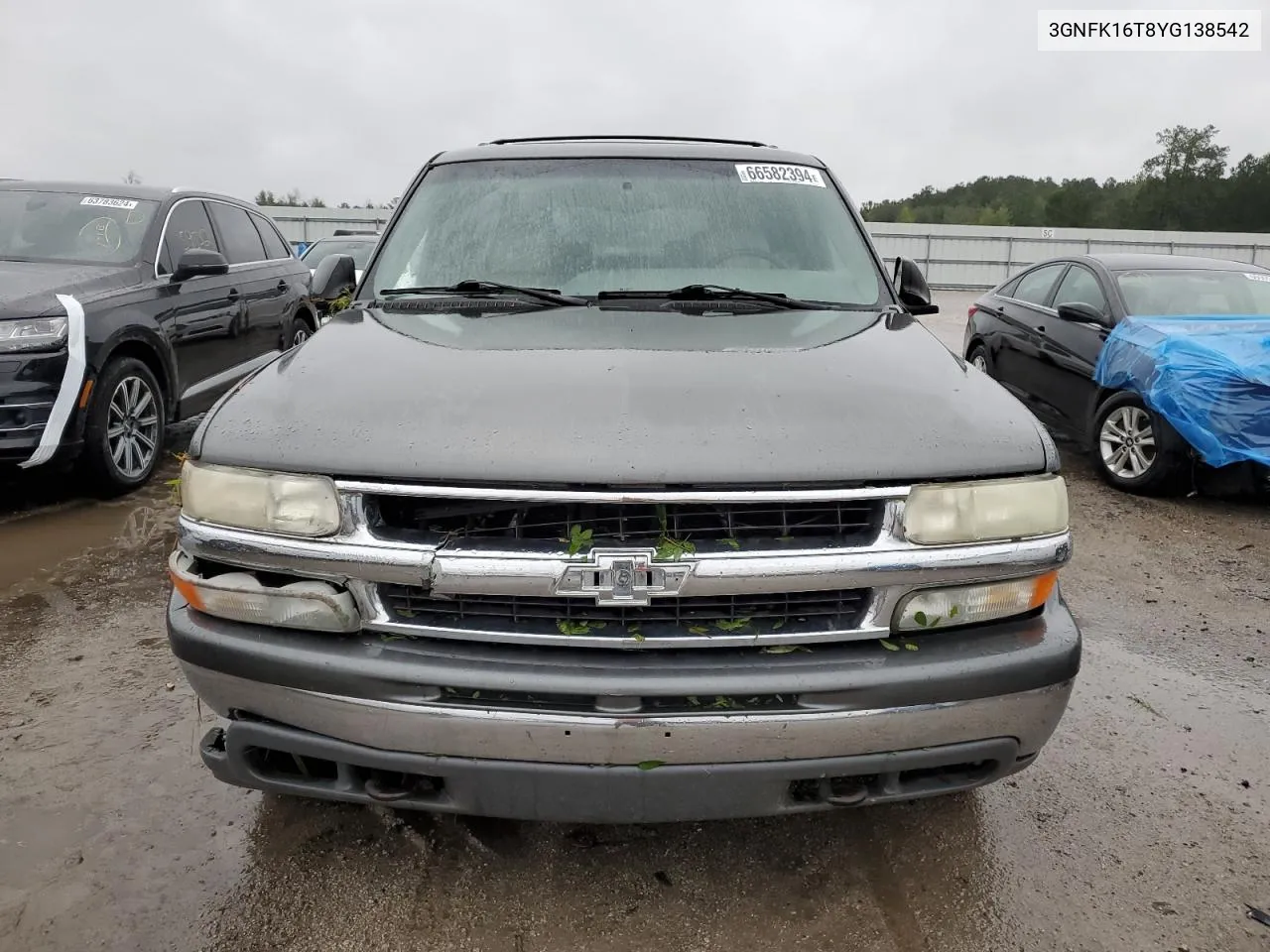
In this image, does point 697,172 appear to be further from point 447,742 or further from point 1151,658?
point 1151,658

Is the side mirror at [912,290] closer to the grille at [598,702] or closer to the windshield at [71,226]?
the grille at [598,702]

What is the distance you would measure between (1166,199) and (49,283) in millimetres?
83815

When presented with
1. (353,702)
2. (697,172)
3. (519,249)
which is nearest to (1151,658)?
(697,172)

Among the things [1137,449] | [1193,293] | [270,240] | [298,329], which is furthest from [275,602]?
[1193,293]

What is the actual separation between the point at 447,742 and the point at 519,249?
172 cm

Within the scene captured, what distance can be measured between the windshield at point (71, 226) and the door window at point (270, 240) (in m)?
1.43

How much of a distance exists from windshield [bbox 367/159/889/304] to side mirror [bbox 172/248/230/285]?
2902mm

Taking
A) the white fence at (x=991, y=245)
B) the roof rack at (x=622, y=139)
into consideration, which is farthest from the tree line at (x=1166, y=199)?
the roof rack at (x=622, y=139)

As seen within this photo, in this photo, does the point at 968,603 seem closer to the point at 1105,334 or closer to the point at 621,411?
the point at 621,411

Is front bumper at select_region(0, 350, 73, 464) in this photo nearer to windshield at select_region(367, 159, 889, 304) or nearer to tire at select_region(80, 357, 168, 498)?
tire at select_region(80, 357, 168, 498)

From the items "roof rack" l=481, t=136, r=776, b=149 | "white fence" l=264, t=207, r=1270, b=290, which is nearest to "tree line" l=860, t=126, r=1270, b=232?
"white fence" l=264, t=207, r=1270, b=290

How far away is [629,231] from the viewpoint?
290 centimetres

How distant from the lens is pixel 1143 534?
4.93 metres

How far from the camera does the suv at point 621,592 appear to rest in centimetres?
170
